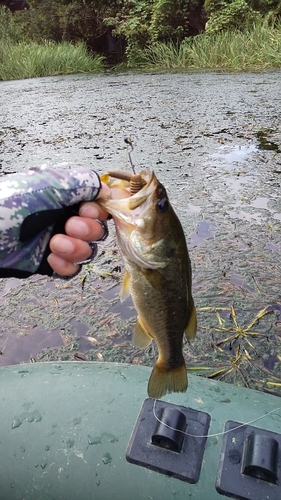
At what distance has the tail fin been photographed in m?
1.41

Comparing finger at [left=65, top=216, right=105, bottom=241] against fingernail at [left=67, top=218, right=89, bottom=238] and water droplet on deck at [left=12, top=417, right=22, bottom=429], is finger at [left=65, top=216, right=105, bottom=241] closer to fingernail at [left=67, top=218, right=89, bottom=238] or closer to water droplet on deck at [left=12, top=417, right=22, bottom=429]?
fingernail at [left=67, top=218, right=89, bottom=238]

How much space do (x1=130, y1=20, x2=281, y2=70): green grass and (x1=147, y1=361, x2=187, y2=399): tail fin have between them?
40.5ft

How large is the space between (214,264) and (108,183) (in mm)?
1645

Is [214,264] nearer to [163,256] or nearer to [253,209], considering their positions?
[253,209]

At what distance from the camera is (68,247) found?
1.48 metres

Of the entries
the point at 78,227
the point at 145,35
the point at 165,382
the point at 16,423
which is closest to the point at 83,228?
the point at 78,227

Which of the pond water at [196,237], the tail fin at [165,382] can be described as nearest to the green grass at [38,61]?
the pond water at [196,237]

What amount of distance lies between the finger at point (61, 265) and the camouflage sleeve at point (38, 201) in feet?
0.25

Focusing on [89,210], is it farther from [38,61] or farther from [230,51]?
[38,61]

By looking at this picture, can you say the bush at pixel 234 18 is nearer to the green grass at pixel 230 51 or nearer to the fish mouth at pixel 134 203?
the green grass at pixel 230 51

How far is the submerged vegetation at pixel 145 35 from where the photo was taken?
1343 cm

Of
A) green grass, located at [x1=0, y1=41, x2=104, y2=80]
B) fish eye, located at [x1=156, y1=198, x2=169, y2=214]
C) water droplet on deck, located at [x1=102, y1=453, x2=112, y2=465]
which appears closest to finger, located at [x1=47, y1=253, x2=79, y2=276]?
fish eye, located at [x1=156, y1=198, x2=169, y2=214]

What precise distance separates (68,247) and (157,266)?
32 cm

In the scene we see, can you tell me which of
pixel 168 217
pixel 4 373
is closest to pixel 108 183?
pixel 168 217
